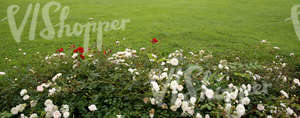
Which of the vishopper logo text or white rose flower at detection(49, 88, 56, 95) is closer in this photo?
white rose flower at detection(49, 88, 56, 95)

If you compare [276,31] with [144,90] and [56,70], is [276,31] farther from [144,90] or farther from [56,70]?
[56,70]

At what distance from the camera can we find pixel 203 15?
1158 cm

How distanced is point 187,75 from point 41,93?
1773mm

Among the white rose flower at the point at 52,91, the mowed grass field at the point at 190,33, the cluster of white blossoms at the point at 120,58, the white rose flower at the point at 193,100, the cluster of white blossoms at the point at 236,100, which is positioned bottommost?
the mowed grass field at the point at 190,33

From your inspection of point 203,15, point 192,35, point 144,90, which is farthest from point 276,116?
point 203,15

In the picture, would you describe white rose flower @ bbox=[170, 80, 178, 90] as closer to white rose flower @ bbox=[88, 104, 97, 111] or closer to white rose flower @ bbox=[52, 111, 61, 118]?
white rose flower @ bbox=[88, 104, 97, 111]

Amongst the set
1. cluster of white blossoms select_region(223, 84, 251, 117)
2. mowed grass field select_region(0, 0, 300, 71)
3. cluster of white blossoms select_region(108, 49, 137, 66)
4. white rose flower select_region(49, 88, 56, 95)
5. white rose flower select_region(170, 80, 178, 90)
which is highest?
cluster of white blossoms select_region(108, 49, 137, 66)

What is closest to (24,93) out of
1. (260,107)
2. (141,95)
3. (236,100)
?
(141,95)

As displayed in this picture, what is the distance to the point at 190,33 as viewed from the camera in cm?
795

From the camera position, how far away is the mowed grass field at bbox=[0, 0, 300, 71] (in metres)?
5.84

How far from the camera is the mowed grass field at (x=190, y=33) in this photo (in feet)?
19.1

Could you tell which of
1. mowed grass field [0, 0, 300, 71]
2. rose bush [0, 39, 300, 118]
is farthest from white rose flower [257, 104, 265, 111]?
mowed grass field [0, 0, 300, 71]

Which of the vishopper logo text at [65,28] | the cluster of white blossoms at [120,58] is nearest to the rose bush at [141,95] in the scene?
the cluster of white blossoms at [120,58]

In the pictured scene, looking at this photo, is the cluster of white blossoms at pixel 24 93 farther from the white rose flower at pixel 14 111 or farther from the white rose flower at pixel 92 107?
the white rose flower at pixel 92 107
